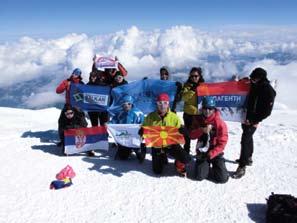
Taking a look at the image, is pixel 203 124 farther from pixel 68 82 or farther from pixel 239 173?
pixel 68 82

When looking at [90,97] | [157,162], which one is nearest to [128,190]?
[157,162]

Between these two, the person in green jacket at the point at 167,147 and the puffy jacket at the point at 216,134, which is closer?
the puffy jacket at the point at 216,134

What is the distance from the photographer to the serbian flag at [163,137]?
28.3 ft

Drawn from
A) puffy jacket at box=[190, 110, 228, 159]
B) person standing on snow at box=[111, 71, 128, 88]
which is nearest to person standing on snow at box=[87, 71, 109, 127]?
person standing on snow at box=[111, 71, 128, 88]

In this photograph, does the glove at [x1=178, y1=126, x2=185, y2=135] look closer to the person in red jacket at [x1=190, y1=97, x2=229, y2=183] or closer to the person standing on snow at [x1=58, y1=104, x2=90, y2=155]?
the person in red jacket at [x1=190, y1=97, x2=229, y2=183]

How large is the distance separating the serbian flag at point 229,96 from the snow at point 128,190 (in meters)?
1.44

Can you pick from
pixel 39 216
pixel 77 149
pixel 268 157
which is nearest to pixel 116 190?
pixel 39 216

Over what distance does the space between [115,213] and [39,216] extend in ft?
4.96

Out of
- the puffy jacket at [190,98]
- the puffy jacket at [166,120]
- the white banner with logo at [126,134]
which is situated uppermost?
the puffy jacket at [190,98]

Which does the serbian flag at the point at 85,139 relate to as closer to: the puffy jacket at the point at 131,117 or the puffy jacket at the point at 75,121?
the puffy jacket at the point at 75,121

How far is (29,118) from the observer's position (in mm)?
26047

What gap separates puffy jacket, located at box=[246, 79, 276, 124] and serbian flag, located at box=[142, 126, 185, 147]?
1.87m

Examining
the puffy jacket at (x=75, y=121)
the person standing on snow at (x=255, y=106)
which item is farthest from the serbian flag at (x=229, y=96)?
the puffy jacket at (x=75, y=121)

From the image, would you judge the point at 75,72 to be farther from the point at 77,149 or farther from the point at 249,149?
the point at 249,149
